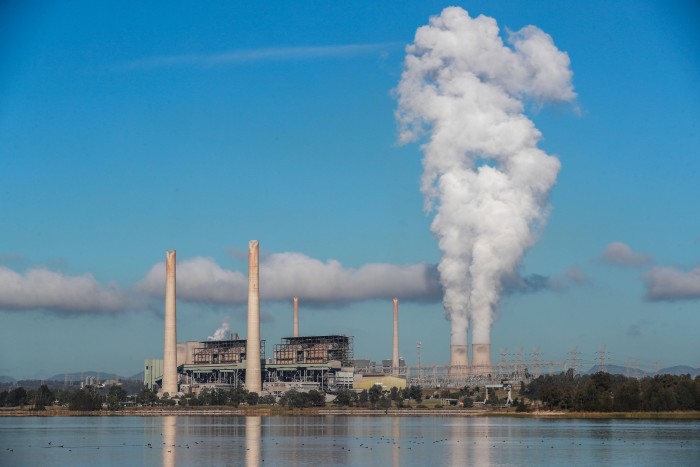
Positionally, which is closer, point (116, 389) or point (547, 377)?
point (547, 377)

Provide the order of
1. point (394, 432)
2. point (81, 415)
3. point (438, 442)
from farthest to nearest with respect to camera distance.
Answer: point (81, 415), point (394, 432), point (438, 442)

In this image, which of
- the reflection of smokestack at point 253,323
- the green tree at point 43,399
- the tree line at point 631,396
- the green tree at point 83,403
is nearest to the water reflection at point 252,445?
the tree line at point 631,396

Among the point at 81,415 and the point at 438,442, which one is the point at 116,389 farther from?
the point at 438,442

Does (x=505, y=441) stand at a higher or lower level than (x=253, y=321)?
lower

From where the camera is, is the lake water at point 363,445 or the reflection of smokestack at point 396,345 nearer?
the lake water at point 363,445

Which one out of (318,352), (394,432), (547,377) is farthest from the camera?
(318,352)

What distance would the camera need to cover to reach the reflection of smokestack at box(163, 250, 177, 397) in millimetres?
137625

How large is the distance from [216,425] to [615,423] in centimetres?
3511

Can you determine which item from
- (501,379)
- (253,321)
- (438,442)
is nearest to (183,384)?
(253,321)

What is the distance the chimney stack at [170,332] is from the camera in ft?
452

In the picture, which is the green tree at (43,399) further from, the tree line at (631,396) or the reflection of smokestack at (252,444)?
the tree line at (631,396)

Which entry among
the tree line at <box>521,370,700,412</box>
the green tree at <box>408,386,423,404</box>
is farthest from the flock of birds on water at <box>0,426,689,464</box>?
the green tree at <box>408,386,423,404</box>

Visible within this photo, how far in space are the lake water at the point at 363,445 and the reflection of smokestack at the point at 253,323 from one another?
4204cm

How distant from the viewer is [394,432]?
8150 centimetres
